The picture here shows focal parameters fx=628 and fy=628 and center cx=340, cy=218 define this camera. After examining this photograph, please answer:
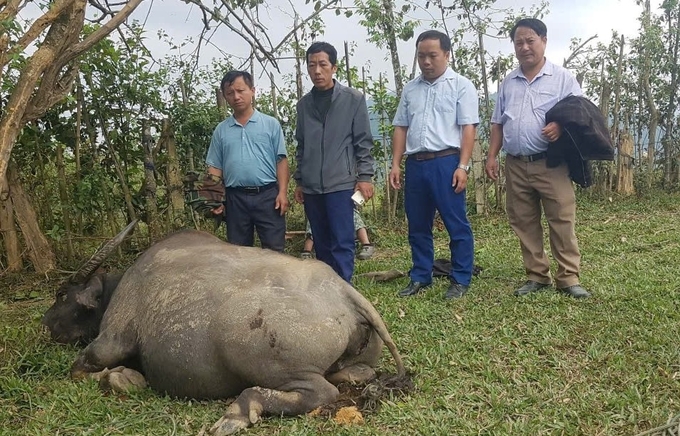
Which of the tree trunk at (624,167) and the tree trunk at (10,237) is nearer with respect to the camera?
the tree trunk at (10,237)

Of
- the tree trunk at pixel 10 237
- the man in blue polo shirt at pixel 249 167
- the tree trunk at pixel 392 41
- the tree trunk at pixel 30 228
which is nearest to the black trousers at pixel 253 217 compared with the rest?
the man in blue polo shirt at pixel 249 167

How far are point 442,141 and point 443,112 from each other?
23 centimetres

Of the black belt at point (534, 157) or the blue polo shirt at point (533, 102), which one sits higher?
the blue polo shirt at point (533, 102)

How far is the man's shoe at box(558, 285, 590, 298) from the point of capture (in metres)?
4.83

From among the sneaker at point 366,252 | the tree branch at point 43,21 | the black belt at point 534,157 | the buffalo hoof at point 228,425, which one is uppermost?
the tree branch at point 43,21

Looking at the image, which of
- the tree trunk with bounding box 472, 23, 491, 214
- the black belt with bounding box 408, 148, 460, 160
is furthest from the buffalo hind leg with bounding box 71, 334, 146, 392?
the tree trunk with bounding box 472, 23, 491, 214

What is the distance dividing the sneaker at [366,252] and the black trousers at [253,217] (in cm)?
223

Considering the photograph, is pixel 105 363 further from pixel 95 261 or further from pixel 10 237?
pixel 10 237

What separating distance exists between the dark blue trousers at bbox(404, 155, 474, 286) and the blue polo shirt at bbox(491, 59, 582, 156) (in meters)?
0.50

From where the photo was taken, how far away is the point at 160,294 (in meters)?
3.74

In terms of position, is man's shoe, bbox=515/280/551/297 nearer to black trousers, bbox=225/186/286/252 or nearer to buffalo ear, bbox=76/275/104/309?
black trousers, bbox=225/186/286/252

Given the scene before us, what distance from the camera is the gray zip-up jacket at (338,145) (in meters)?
4.94

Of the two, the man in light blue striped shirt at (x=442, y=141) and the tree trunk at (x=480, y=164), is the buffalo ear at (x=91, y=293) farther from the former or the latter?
the tree trunk at (x=480, y=164)

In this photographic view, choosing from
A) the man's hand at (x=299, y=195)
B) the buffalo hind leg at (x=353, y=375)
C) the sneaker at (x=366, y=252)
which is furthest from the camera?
the sneaker at (x=366, y=252)
